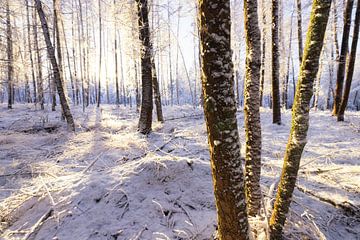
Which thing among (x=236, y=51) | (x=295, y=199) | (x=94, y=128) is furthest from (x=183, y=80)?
(x=295, y=199)

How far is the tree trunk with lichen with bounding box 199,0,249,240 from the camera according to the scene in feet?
6.01

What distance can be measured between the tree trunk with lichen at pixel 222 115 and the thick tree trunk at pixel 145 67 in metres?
6.67

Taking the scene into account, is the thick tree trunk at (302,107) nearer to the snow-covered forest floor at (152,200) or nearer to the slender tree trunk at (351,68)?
the snow-covered forest floor at (152,200)

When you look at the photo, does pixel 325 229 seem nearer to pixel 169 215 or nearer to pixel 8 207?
pixel 169 215

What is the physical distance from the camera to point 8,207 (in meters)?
3.87

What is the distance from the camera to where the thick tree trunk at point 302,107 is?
2.36 meters

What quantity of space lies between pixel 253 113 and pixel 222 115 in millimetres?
1347

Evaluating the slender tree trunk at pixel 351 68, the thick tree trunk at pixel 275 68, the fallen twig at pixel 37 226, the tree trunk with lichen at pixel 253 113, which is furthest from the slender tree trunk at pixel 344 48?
the fallen twig at pixel 37 226

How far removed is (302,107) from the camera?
8.39ft

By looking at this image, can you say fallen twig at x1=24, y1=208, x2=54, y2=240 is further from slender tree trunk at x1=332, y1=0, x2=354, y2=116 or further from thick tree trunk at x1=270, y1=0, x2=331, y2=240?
slender tree trunk at x1=332, y1=0, x2=354, y2=116

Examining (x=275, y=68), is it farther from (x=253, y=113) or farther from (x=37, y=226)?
(x=37, y=226)

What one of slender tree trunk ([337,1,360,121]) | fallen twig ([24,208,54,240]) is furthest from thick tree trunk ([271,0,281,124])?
fallen twig ([24,208,54,240])

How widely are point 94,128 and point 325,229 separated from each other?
10021mm

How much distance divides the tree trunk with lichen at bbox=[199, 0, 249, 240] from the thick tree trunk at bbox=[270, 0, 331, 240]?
0.77 m
